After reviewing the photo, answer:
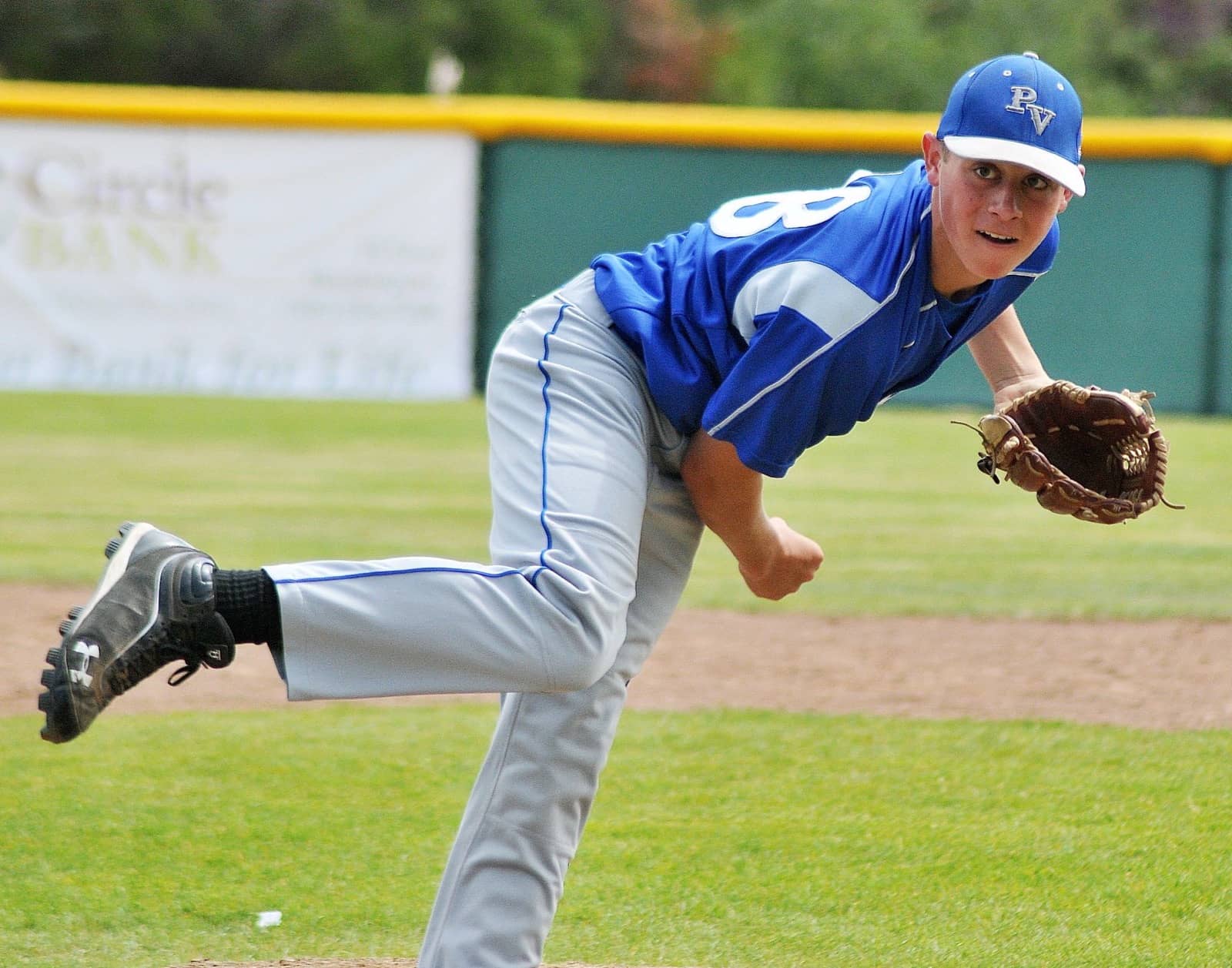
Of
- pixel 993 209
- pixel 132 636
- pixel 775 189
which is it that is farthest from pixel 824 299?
pixel 775 189

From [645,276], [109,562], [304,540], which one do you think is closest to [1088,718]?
[645,276]

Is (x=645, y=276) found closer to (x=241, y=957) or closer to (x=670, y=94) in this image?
(x=241, y=957)

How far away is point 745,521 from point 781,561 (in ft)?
0.48

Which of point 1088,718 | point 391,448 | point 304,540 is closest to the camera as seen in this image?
point 1088,718

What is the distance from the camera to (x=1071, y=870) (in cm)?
367

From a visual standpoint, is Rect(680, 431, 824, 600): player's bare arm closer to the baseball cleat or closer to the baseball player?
the baseball player

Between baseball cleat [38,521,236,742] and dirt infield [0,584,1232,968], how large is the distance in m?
2.55

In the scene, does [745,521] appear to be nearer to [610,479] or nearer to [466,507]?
[610,479]

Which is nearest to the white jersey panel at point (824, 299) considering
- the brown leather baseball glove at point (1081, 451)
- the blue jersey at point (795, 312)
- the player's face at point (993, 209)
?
the blue jersey at point (795, 312)

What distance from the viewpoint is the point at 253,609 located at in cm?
259

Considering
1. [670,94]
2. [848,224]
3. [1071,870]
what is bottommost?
[670,94]

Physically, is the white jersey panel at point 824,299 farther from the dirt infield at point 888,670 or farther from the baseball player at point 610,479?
the dirt infield at point 888,670

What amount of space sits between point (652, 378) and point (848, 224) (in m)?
0.42

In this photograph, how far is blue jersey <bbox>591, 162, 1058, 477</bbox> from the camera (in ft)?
8.81
